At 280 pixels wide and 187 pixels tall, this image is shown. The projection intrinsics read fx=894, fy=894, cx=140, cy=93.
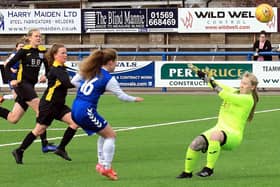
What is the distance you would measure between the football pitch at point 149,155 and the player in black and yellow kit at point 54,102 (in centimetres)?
23

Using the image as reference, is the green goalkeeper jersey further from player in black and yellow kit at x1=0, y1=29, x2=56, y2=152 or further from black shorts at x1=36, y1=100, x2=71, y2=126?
player in black and yellow kit at x1=0, y1=29, x2=56, y2=152

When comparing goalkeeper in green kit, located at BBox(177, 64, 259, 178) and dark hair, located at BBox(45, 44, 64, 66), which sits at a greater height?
dark hair, located at BBox(45, 44, 64, 66)

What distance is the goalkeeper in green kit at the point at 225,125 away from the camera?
34.3 feet

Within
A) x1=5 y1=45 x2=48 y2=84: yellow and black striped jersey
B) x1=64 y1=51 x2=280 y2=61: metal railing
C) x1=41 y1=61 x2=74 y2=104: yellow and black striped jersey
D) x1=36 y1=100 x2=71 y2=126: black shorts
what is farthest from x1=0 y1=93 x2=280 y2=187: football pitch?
x1=64 y1=51 x2=280 y2=61: metal railing

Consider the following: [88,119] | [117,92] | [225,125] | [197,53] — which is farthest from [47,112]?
[197,53]

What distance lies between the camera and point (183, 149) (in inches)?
541

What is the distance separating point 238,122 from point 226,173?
83 cm

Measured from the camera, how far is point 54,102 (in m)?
12.5

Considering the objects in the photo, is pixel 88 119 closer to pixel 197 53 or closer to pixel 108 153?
pixel 108 153

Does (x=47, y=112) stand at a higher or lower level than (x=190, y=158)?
higher

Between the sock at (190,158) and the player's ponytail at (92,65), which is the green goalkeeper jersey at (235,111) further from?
the player's ponytail at (92,65)

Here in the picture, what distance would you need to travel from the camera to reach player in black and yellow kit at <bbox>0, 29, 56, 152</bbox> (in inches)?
527

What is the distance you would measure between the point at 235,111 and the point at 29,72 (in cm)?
424

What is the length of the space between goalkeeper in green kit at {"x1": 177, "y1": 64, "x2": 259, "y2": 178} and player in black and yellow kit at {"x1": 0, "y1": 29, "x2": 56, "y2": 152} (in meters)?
3.38
